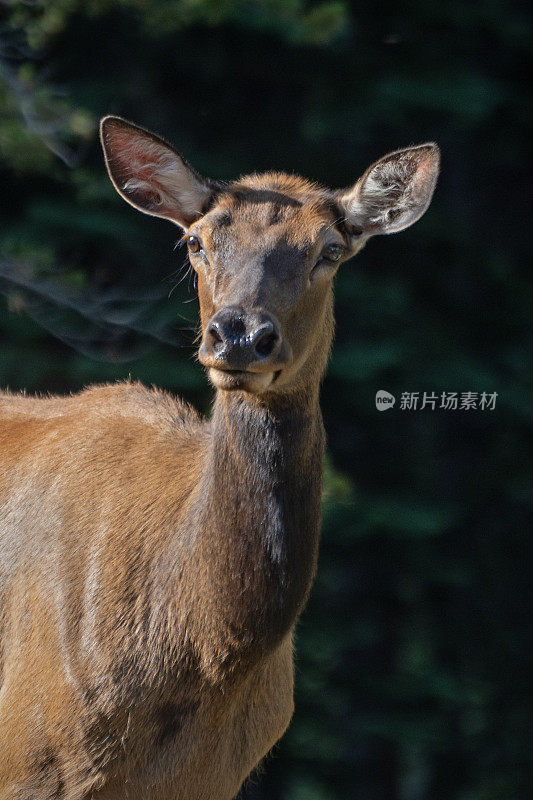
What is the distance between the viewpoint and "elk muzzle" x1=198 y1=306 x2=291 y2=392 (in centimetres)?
328

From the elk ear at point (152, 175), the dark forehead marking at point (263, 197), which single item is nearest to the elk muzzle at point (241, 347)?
the dark forehead marking at point (263, 197)

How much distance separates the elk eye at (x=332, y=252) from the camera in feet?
12.8

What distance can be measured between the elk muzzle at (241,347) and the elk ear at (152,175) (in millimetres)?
920

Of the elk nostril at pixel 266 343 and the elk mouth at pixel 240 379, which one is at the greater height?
the elk nostril at pixel 266 343

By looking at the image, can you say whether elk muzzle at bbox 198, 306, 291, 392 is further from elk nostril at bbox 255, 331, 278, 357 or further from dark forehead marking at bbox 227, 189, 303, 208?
dark forehead marking at bbox 227, 189, 303, 208

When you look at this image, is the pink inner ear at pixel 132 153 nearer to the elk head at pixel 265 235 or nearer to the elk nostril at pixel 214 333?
the elk head at pixel 265 235

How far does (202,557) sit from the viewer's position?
12.6 feet

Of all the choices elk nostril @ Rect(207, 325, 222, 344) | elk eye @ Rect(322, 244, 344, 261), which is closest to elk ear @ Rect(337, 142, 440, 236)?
elk eye @ Rect(322, 244, 344, 261)

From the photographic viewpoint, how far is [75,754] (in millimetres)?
3770

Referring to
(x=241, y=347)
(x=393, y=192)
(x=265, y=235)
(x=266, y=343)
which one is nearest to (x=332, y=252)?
(x=265, y=235)

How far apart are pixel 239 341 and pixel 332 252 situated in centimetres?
82

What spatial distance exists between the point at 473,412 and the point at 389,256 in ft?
5.82

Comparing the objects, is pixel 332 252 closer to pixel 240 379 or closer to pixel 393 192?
pixel 393 192

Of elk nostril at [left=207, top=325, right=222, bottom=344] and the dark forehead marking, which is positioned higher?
the dark forehead marking
